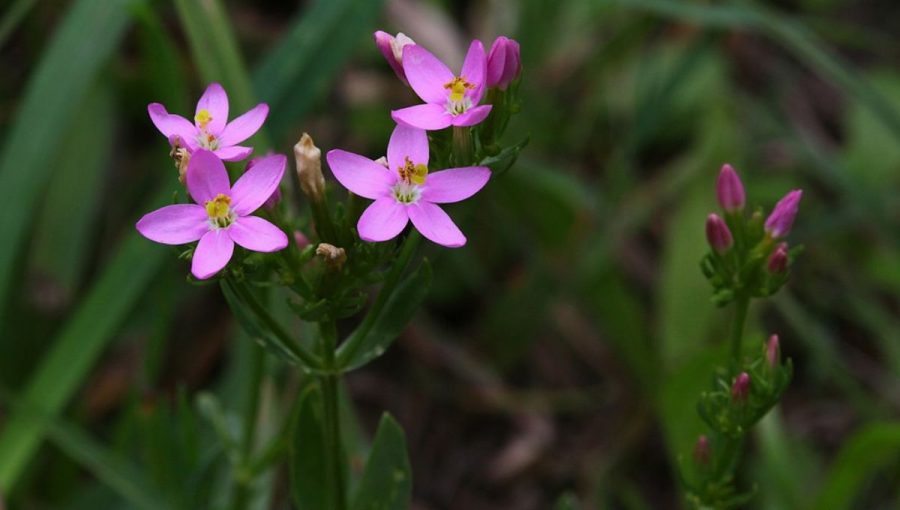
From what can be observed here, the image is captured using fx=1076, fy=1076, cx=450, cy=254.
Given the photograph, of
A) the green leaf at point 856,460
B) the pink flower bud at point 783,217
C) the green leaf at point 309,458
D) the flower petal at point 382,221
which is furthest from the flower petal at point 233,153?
the green leaf at point 856,460

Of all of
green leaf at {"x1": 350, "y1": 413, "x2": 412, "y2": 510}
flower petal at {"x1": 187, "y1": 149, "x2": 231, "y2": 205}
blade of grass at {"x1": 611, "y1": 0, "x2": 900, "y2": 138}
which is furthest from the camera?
blade of grass at {"x1": 611, "y1": 0, "x2": 900, "y2": 138}

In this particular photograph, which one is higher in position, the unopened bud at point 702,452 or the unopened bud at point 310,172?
the unopened bud at point 310,172

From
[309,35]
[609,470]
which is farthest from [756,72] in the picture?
[309,35]

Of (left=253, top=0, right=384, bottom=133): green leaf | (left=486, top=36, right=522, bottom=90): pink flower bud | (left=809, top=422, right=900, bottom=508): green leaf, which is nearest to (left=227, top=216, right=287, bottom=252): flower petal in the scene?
(left=486, top=36, right=522, bottom=90): pink flower bud

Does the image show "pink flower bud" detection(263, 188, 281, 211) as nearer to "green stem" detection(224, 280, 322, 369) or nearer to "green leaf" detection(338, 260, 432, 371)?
"green stem" detection(224, 280, 322, 369)

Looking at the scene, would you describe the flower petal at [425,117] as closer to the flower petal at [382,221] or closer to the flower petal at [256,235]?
the flower petal at [382,221]

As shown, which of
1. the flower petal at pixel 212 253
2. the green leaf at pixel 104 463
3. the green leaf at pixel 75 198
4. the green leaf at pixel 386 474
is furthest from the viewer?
the green leaf at pixel 75 198
